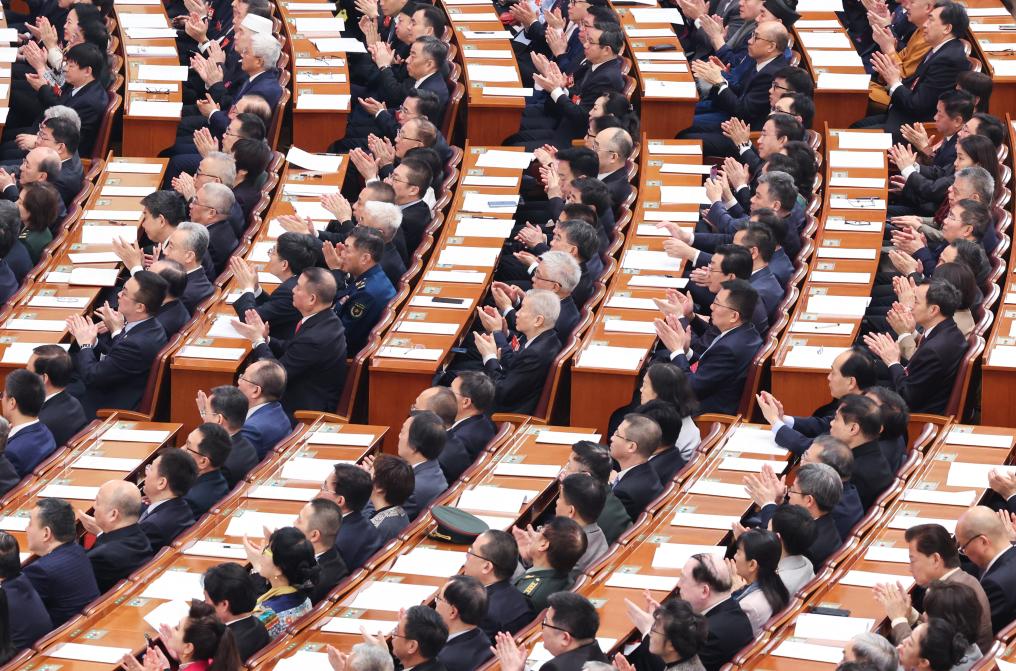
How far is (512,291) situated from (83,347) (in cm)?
173

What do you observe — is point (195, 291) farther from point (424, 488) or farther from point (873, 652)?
point (873, 652)

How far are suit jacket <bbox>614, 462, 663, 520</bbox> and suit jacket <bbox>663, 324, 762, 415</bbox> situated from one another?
2.62 ft

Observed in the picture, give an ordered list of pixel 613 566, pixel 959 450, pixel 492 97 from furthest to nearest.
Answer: pixel 492 97 → pixel 959 450 → pixel 613 566

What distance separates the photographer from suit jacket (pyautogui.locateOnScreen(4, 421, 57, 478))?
6.83m

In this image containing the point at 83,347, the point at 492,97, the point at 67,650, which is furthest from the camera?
Result: the point at 492,97

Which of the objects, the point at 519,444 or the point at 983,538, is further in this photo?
the point at 519,444

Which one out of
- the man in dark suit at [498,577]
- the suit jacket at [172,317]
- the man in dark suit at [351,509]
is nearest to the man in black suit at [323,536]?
the man in dark suit at [351,509]

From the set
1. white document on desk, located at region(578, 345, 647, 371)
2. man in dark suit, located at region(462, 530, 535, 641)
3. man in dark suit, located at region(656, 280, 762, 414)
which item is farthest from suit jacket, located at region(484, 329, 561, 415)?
man in dark suit, located at region(462, 530, 535, 641)

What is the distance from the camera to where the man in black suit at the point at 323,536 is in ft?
19.1

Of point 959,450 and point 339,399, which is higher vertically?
point 959,450

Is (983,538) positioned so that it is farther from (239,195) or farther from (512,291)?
(239,195)

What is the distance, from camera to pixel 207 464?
6.50 meters

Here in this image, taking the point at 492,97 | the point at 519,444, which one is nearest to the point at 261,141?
the point at 492,97

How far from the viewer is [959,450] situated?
21.3 feet
